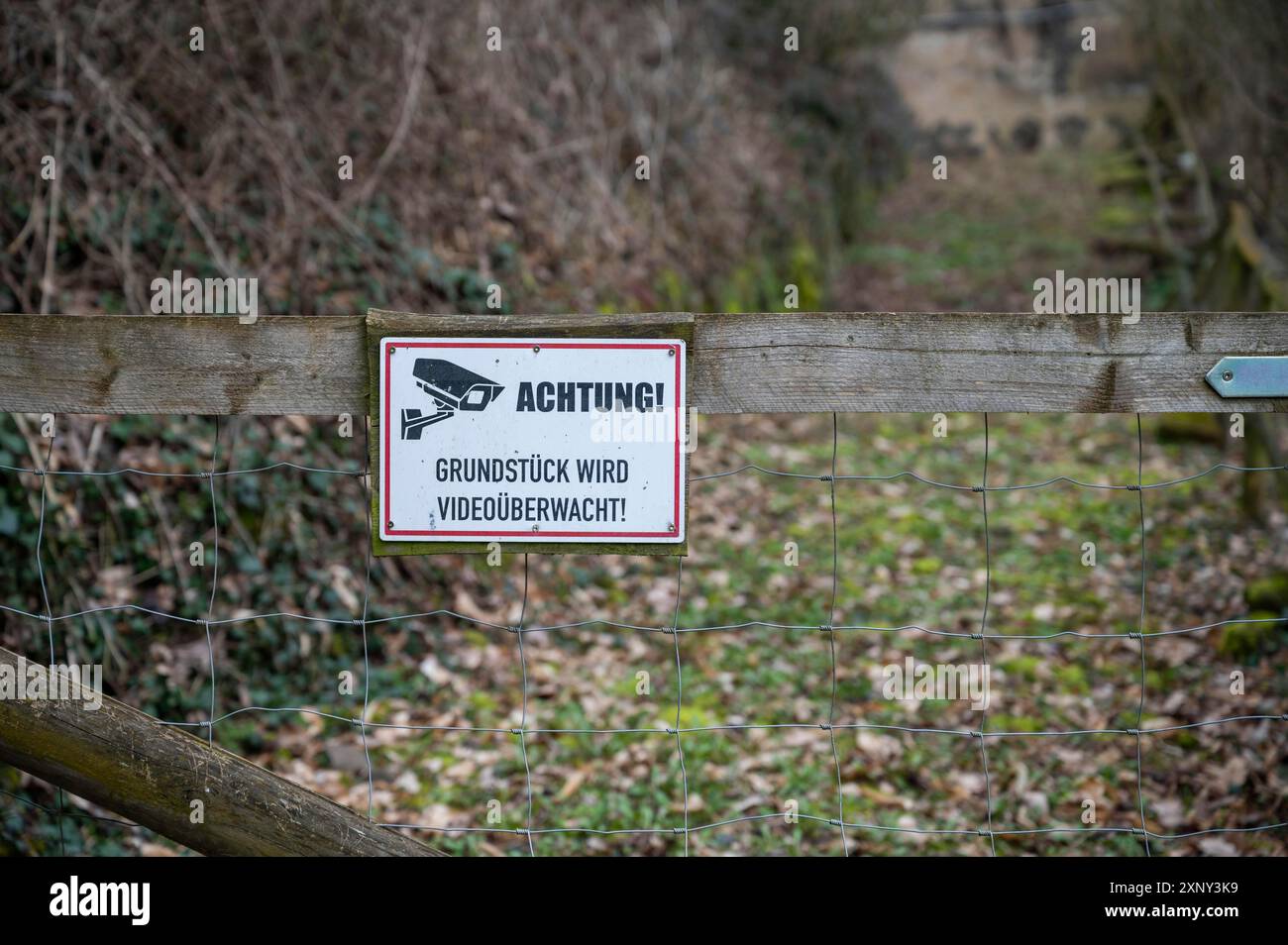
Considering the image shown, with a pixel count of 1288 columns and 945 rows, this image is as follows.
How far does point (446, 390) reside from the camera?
2.49 m

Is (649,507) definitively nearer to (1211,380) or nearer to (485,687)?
(1211,380)

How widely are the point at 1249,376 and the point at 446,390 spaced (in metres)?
1.99

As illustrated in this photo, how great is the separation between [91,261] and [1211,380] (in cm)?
516

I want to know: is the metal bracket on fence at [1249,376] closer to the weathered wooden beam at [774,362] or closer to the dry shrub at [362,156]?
the weathered wooden beam at [774,362]

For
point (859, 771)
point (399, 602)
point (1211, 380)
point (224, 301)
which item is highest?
point (224, 301)

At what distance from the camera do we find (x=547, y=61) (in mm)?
9359

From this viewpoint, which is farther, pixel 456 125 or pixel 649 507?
pixel 456 125

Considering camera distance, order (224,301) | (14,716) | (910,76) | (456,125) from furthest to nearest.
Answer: (910,76) < (456,125) < (224,301) < (14,716)

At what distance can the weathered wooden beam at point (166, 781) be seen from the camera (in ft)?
8.00

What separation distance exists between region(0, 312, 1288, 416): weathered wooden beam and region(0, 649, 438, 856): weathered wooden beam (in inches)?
29.0

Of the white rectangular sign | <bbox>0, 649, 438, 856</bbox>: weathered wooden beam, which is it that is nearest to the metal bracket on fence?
the white rectangular sign

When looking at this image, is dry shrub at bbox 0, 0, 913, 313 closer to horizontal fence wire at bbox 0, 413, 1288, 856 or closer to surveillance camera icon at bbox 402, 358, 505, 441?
horizontal fence wire at bbox 0, 413, 1288, 856
